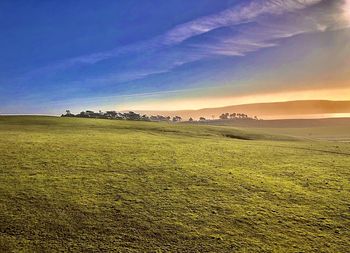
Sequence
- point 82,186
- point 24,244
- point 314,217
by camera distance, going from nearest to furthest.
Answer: point 24,244 < point 314,217 < point 82,186

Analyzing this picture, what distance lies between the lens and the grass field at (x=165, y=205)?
9688 mm

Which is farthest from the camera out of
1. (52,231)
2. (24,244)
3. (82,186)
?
(82,186)

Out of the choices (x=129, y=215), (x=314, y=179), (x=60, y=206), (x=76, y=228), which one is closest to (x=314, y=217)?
(x=314, y=179)

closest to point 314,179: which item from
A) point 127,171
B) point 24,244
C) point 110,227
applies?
point 127,171

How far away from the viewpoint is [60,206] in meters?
11.6

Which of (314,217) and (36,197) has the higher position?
(36,197)

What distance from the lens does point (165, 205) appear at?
39.9ft

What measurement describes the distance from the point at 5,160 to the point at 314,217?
15.5 meters

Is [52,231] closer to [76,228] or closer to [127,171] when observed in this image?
[76,228]

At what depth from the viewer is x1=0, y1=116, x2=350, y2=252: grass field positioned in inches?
381

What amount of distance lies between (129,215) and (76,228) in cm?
185

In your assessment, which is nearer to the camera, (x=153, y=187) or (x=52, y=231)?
(x=52, y=231)

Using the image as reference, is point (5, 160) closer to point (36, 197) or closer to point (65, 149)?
point (65, 149)

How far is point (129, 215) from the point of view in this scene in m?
11.2
